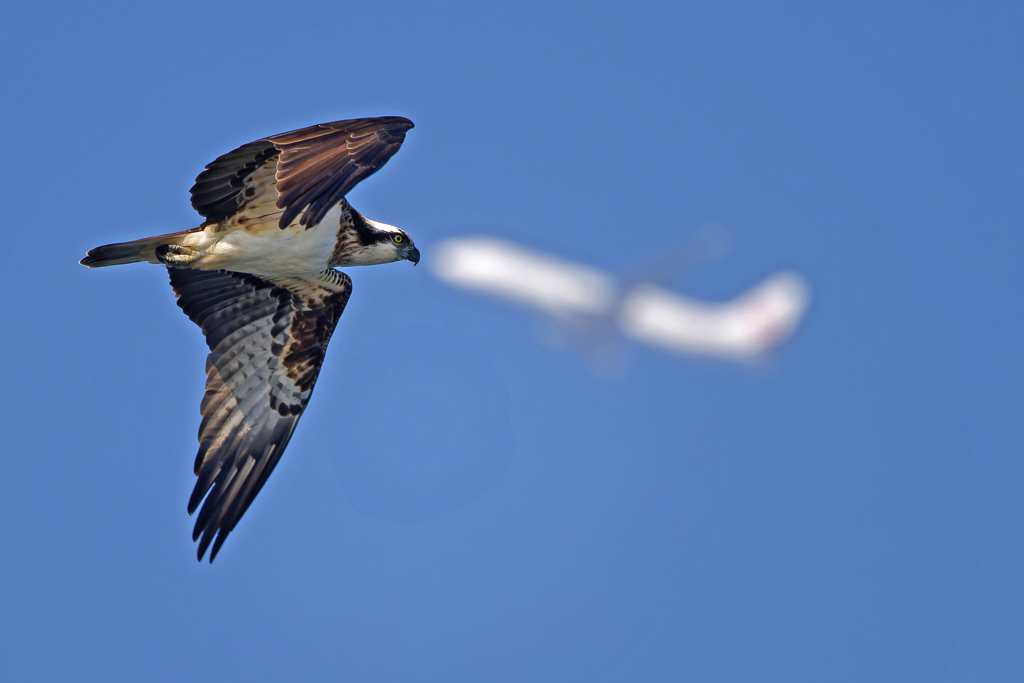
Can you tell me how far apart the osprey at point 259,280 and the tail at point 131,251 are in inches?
0.6

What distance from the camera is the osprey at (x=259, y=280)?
45.3ft

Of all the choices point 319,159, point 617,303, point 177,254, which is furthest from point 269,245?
point 617,303

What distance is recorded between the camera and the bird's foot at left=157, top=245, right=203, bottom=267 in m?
15.7

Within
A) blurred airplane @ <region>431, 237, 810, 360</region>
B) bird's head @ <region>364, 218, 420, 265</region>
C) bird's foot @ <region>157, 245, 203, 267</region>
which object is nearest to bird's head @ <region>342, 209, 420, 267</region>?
bird's head @ <region>364, 218, 420, 265</region>

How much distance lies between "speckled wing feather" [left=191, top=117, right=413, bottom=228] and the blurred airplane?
57084 mm

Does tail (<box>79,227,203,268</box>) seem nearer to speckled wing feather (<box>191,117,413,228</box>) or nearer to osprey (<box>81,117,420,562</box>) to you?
osprey (<box>81,117,420,562</box>)

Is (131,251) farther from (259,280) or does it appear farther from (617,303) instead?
(617,303)

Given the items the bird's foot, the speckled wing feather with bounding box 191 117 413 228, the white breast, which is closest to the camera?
the speckled wing feather with bounding box 191 117 413 228

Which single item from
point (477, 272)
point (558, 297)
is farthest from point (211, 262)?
point (558, 297)

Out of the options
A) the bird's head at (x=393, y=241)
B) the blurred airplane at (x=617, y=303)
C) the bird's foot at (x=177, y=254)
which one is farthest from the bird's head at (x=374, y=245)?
the blurred airplane at (x=617, y=303)

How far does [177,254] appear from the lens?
1580cm

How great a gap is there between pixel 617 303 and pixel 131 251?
68317 mm

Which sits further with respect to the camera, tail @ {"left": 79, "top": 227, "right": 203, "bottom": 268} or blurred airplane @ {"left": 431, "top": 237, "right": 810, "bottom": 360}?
blurred airplane @ {"left": 431, "top": 237, "right": 810, "bottom": 360}

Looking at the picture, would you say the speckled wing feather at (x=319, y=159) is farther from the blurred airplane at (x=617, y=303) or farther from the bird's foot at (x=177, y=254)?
the blurred airplane at (x=617, y=303)
